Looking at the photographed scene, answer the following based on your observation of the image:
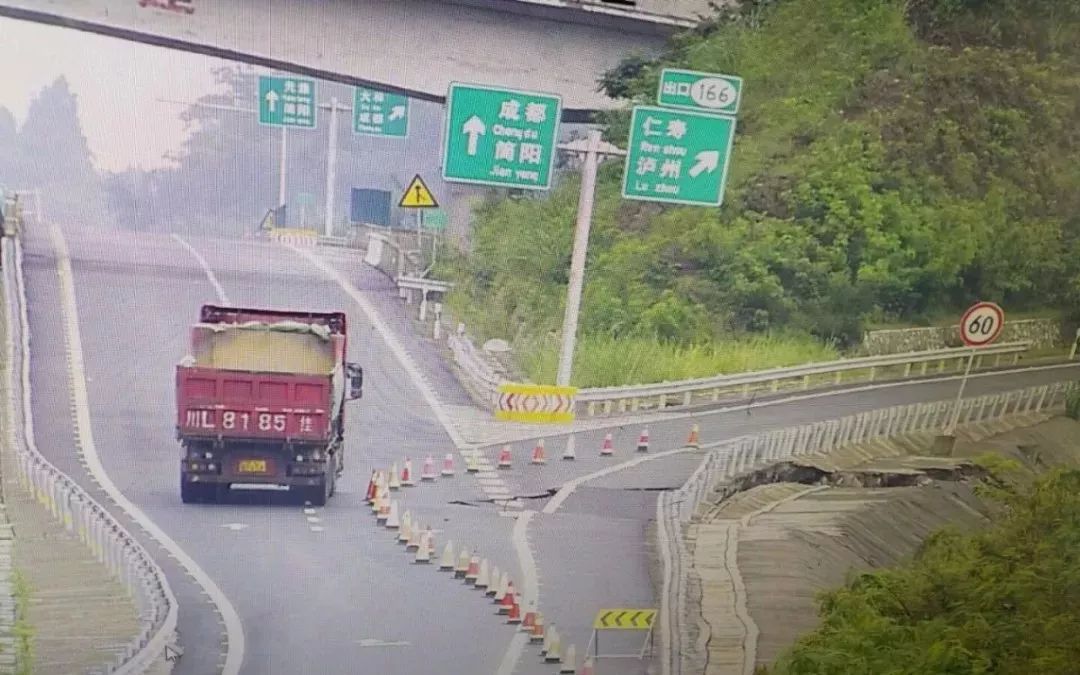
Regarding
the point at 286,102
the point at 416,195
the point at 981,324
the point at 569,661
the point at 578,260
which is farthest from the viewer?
the point at 981,324

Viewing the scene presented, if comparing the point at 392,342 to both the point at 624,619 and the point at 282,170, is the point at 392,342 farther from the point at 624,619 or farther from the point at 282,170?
the point at 624,619

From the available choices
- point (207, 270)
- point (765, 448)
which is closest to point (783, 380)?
point (765, 448)

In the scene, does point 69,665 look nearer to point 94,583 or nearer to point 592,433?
point 94,583

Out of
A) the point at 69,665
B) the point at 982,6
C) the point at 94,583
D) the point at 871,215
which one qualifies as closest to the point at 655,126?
the point at 871,215

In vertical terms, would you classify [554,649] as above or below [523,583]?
below

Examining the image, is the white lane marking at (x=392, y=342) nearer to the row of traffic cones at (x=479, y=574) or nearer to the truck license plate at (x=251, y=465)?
the row of traffic cones at (x=479, y=574)

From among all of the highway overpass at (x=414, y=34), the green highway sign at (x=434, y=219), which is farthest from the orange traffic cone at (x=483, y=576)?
the highway overpass at (x=414, y=34)
